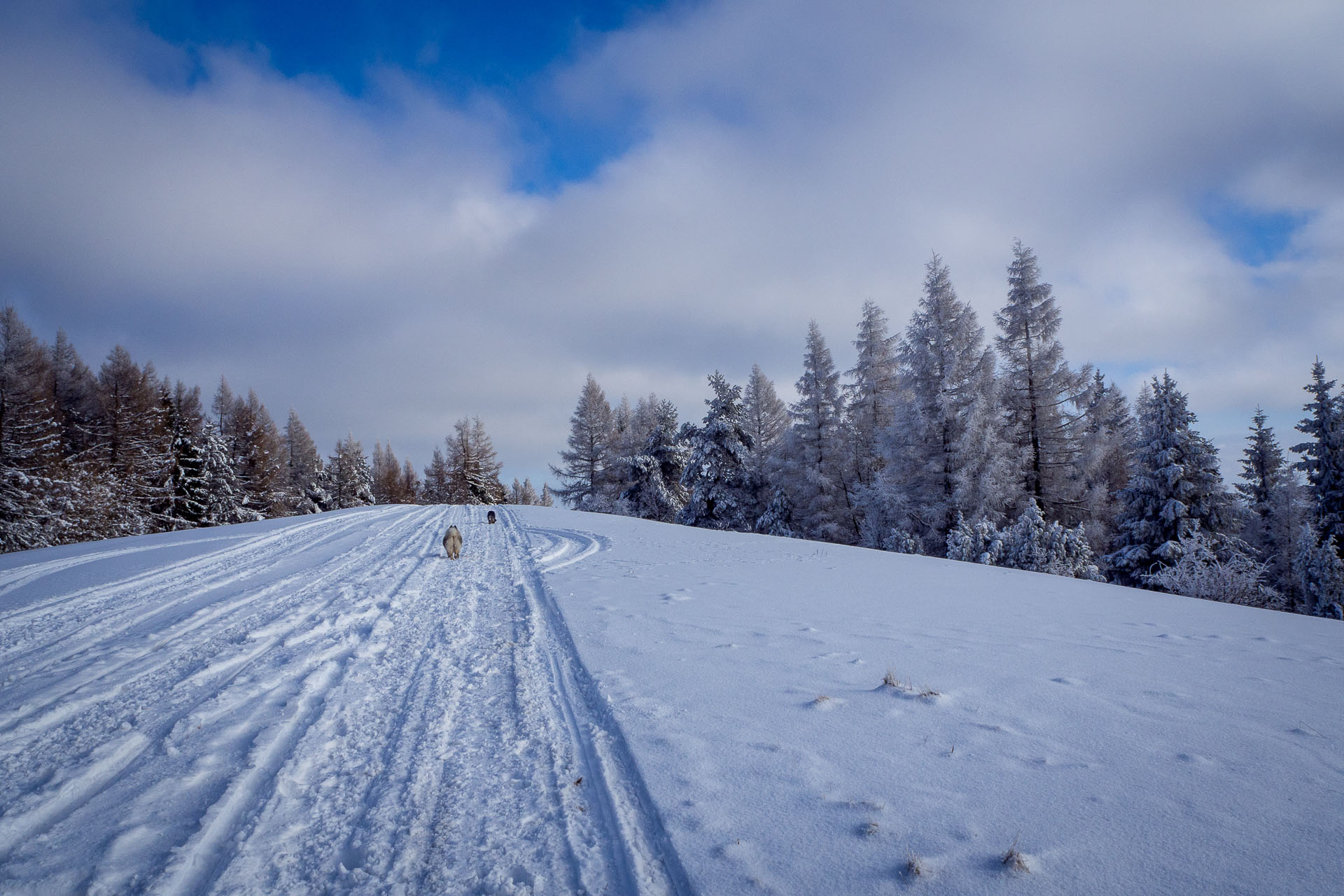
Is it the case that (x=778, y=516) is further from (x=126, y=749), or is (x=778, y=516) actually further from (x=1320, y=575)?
(x=126, y=749)

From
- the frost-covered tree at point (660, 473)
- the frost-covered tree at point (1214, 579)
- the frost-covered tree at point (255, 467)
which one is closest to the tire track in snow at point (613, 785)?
the frost-covered tree at point (1214, 579)

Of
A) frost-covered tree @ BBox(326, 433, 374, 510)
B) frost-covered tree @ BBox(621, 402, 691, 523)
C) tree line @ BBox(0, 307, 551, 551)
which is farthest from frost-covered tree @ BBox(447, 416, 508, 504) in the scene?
frost-covered tree @ BBox(621, 402, 691, 523)

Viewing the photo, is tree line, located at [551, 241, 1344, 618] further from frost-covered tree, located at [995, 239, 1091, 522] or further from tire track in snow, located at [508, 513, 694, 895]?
tire track in snow, located at [508, 513, 694, 895]

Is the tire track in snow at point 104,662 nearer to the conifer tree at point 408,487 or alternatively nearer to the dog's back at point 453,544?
the dog's back at point 453,544

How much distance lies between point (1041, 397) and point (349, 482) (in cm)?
5184

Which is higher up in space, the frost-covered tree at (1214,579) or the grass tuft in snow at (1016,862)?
the grass tuft in snow at (1016,862)

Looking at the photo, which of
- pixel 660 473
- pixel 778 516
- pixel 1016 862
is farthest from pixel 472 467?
pixel 1016 862

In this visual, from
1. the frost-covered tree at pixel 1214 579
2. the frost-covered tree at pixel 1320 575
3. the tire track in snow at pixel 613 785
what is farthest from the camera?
the frost-covered tree at pixel 1320 575

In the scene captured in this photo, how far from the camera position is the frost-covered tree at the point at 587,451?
3641cm

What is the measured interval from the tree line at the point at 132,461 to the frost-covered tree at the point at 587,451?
963 cm

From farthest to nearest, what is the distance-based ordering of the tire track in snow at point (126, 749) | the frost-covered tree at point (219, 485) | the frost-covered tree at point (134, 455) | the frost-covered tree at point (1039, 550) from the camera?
the frost-covered tree at point (219, 485) → the frost-covered tree at point (134, 455) → the frost-covered tree at point (1039, 550) → the tire track in snow at point (126, 749)

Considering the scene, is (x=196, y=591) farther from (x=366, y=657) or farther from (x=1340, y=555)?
(x=1340, y=555)

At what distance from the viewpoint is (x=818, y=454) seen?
23812 mm

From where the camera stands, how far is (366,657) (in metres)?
4.42
